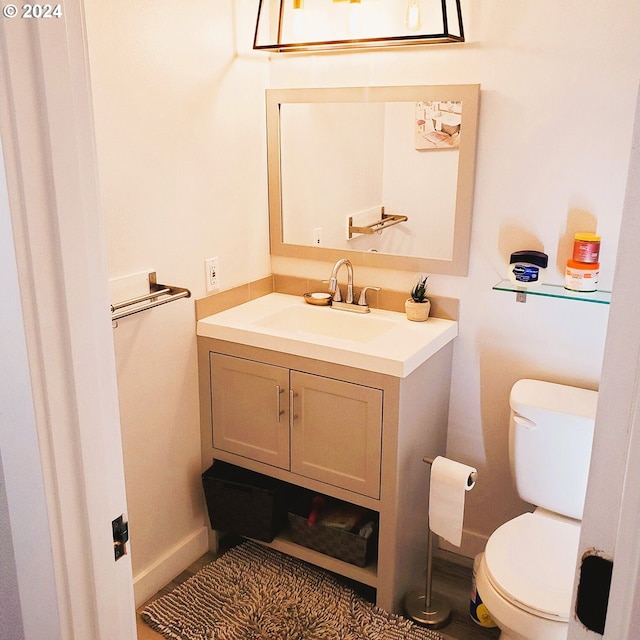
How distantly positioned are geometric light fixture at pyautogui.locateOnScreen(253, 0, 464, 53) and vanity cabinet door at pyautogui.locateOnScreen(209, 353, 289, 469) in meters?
1.13

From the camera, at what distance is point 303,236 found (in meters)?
2.58

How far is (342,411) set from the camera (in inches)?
83.1

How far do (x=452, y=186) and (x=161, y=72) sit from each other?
100 cm

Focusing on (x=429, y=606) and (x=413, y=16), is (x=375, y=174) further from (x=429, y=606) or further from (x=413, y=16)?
(x=429, y=606)

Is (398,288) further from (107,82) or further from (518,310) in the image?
(107,82)

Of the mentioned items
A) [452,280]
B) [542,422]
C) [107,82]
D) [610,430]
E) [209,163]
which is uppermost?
[107,82]

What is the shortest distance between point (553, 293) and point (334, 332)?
814mm

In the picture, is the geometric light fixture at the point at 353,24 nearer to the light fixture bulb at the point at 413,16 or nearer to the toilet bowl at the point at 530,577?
the light fixture bulb at the point at 413,16

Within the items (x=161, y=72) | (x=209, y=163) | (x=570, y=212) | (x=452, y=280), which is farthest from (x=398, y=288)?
(x=161, y=72)

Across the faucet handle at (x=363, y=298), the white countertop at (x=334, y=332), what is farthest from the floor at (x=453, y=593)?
the faucet handle at (x=363, y=298)

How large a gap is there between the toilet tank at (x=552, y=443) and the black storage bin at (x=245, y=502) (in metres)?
0.85

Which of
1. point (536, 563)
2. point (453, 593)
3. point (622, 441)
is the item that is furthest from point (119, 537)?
point (453, 593)

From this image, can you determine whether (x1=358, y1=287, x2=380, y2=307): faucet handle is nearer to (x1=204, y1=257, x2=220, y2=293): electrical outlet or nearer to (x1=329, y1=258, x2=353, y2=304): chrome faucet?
(x1=329, y1=258, x2=353, y2=304): chrome faucet

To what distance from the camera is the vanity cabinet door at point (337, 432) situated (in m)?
2.07
